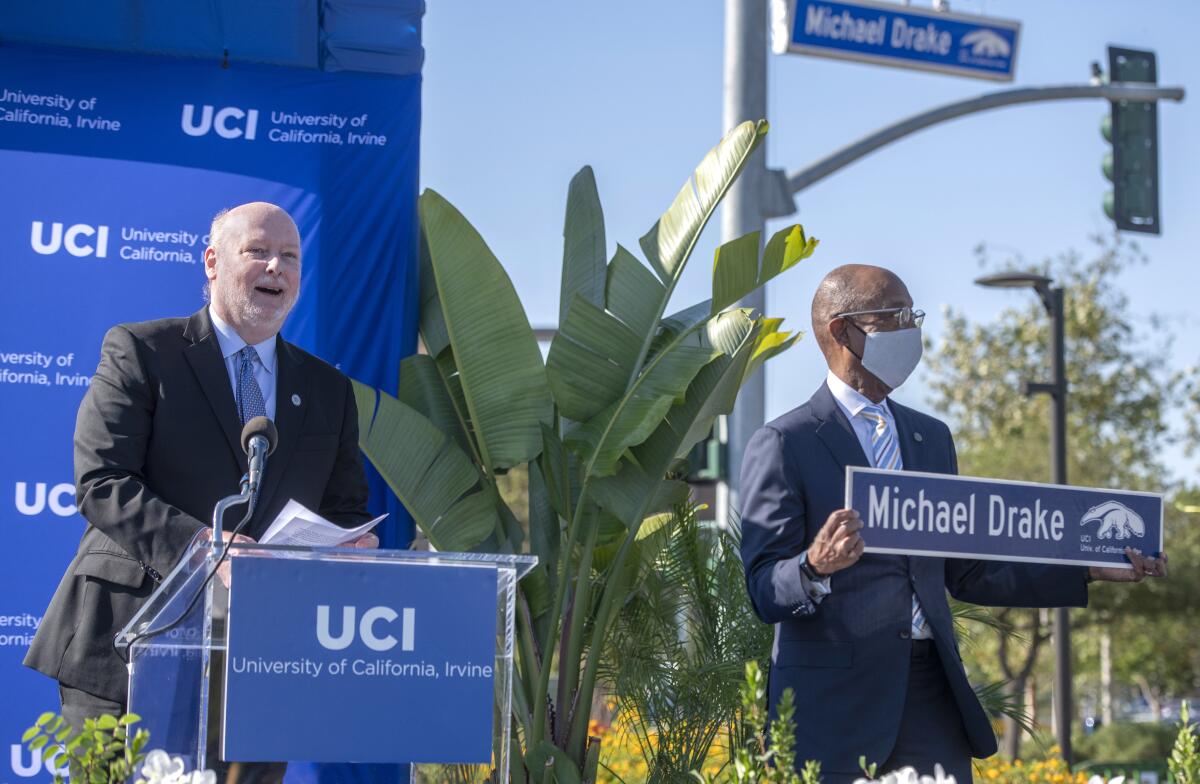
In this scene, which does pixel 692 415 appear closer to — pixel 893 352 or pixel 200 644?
pixel 893 352

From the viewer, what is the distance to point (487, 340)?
22.5ft

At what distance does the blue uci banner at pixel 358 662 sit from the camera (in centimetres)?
325

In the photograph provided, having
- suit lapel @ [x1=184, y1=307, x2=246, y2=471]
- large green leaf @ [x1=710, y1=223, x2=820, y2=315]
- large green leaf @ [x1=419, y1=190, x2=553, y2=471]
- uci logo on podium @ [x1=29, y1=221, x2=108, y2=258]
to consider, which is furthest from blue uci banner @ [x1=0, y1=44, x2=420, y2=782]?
suit lapel @ [x1=184, y1=307, x2=246, y2=471]

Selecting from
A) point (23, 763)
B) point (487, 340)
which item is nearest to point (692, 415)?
point (487, 340)

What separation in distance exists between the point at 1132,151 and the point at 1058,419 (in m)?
3.60

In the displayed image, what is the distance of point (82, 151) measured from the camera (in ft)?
21.9

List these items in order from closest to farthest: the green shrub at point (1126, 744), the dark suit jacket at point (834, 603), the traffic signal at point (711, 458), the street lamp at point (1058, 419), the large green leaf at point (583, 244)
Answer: the dark suit jacket at point (834, 603) → the large green leaf at point (583, 244) → the traffic signal at point (711, 458) → the street lamp at point (1058, 419) → the green shrub at point (1126, 744)

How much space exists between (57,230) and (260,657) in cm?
396

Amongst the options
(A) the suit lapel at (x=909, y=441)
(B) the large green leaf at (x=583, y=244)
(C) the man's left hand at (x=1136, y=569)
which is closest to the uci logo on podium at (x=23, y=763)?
(B) the large green leaf at (x=583, y=244)

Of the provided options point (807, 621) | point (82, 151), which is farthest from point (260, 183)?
point (807, 621)

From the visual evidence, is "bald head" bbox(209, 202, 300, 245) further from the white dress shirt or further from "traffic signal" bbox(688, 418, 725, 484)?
"traffic signal" bbox(688, 418, 725, 484)

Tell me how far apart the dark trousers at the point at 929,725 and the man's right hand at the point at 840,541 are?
0.60m

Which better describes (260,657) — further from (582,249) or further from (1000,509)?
(582,249)

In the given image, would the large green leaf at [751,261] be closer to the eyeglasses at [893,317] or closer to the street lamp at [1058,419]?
the eyeglasses at [893,317]
